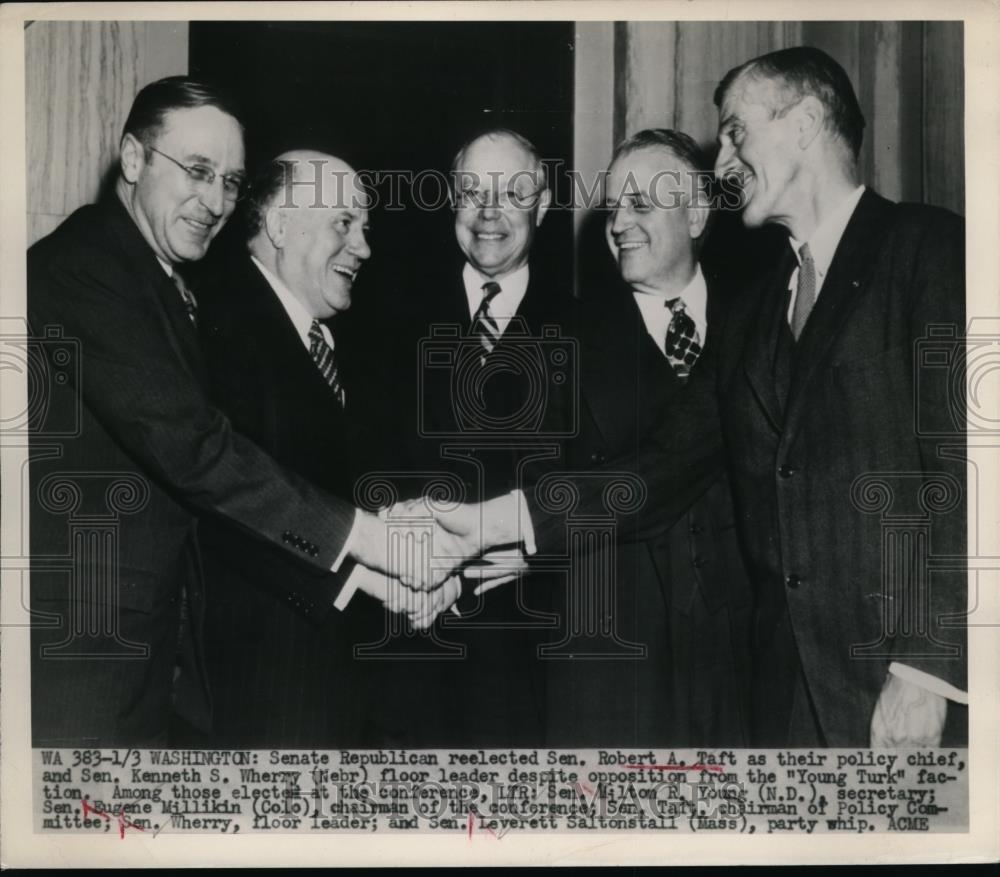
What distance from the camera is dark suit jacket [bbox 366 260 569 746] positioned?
11.2 ft

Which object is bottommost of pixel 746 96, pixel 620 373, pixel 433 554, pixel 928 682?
pixel 928 682

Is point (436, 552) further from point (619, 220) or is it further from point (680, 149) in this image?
point (680, 149)

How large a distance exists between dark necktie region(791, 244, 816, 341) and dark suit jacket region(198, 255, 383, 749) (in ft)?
3.84

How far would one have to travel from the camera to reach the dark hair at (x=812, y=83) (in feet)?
11.2

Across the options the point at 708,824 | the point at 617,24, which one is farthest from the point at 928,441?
the point at 617,24

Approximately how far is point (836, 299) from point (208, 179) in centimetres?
167

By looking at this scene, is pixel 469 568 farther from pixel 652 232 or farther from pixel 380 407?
pixel 652 232

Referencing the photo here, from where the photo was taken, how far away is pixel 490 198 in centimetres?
343

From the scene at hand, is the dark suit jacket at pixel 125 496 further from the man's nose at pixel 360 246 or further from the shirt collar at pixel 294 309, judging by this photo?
the man's nose at pixel 360 246

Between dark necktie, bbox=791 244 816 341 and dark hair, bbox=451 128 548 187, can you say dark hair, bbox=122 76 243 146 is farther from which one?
dark necktie, bbox=791 244 816 341

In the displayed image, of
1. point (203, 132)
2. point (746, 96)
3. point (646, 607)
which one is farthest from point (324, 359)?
point (746, 96)

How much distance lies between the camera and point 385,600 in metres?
3.42

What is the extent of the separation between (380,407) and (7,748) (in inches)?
53.0

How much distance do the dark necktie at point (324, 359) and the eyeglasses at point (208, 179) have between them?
0.40 m
